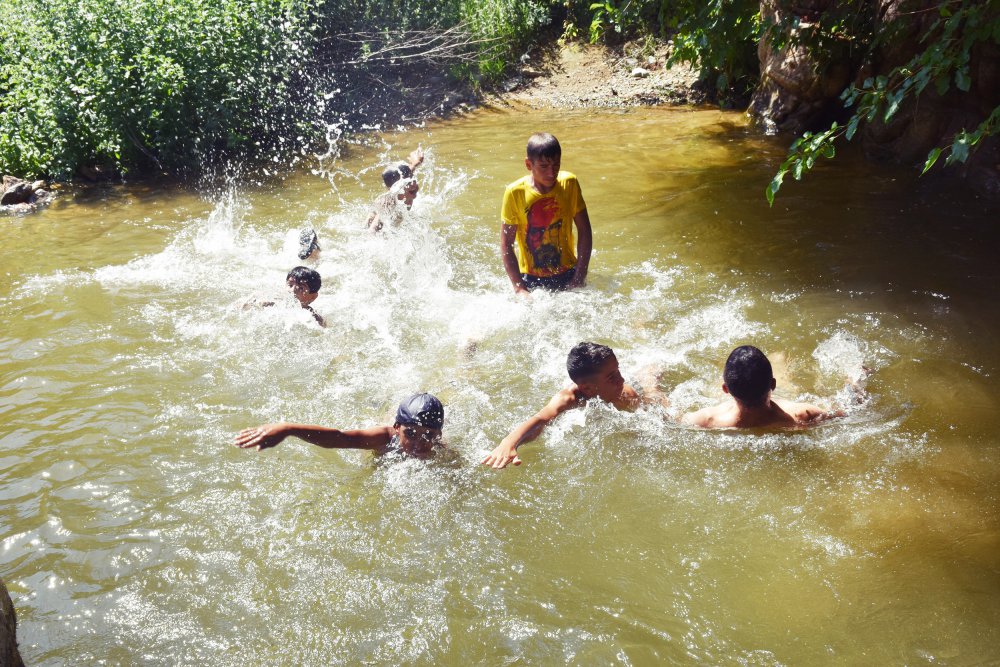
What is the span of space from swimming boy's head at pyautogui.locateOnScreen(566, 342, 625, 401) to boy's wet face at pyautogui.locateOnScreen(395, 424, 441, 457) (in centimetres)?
86

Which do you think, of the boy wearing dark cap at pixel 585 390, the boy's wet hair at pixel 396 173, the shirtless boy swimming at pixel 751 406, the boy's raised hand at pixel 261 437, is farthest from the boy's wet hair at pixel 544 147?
the boy's wet hair at pixel 396 173

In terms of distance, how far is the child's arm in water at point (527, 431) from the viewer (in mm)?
3783

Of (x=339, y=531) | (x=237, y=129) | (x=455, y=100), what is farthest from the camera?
(x=455, y=100)

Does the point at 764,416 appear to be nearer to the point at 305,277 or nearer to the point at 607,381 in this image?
the point at 607,381

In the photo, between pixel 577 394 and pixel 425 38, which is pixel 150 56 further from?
pixel 577 394

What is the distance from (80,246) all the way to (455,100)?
23.3ft

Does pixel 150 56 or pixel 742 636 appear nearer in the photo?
pixel 742 636

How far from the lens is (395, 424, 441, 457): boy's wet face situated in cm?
407

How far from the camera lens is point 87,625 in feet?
10.5

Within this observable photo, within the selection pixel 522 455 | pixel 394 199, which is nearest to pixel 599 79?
pixel 394 199

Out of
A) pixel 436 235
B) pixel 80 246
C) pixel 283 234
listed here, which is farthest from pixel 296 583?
pixel 80 246

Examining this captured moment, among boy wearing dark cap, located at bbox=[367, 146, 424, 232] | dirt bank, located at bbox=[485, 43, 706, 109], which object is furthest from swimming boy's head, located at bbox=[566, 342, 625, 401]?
dirt bank, located at bbox=[485, 43, 706, 109]

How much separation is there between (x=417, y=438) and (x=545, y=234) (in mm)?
1930

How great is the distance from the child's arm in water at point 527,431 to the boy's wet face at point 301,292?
241cm
